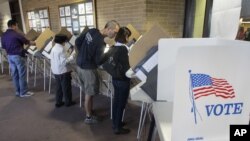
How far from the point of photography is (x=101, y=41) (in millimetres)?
2398

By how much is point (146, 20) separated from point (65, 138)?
193 cm

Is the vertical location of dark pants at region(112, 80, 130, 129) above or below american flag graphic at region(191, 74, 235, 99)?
below

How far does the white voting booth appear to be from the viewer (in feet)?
2.30

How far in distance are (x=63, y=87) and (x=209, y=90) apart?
2.81 m

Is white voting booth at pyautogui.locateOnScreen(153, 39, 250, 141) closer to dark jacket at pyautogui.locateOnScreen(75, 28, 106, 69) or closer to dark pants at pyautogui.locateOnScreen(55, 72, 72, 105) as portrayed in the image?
dark jacket at pyautogui.locateOnScreen(75, 28, 106, 69)

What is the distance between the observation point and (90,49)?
2445mm

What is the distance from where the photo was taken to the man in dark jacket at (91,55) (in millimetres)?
2387

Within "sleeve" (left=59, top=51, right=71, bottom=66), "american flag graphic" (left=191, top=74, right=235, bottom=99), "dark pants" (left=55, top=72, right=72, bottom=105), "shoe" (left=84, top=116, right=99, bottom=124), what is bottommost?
"shoe" (left=84, top=116, right=99, bottom=124)

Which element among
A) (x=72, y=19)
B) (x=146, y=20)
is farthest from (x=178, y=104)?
Answer: (x=72, y=19)

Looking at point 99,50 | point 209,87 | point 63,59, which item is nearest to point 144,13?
point 99,50

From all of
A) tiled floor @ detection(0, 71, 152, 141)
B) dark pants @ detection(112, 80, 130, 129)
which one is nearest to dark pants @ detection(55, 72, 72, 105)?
tiled floor @ detection(0, 71, 152, 141)

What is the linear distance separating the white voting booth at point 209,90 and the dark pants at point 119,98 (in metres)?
1.54

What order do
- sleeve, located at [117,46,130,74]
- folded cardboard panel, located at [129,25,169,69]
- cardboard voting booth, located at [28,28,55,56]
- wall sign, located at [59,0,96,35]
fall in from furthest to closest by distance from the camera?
1. wall sign, located at [59,0,96,35]
2. cardboard voting booth, located at [28,28,55,56]
3. sleeve, located at [117,46,130,74]
4. folded cardboard panel, located at [129,25,169,69]

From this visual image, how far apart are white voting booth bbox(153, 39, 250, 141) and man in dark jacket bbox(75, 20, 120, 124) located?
5.37 feet
